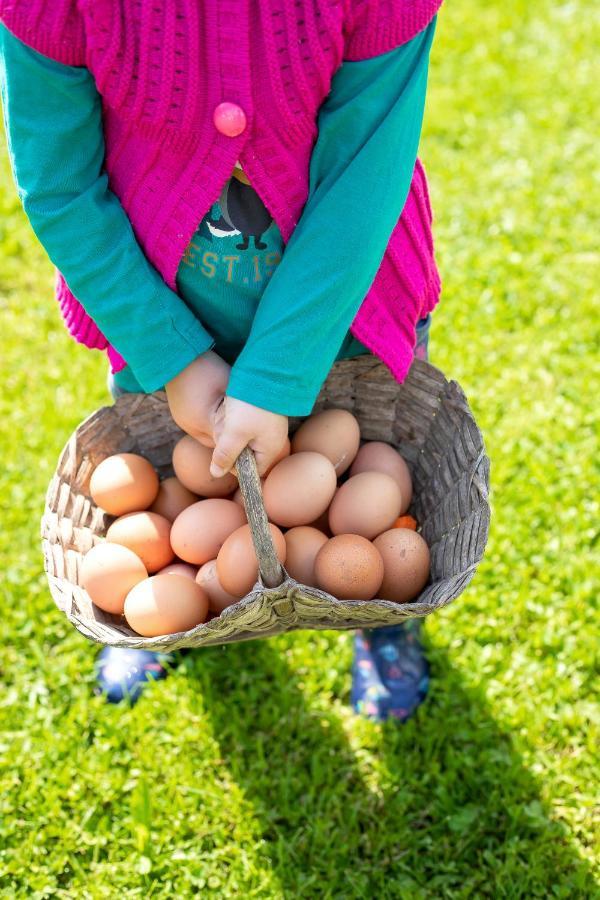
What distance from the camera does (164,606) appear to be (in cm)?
160

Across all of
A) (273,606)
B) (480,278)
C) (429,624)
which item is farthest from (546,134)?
(273,606)

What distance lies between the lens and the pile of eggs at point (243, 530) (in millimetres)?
1606

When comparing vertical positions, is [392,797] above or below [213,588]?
below

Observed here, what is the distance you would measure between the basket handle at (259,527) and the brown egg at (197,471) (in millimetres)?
394

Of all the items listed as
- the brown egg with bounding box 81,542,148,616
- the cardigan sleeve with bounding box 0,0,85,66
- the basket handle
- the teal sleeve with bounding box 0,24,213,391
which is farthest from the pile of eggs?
the cardigan sleeve with bounding box 0,0,85,66

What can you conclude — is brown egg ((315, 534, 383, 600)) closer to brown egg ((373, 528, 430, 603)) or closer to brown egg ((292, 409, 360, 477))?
brown egg ((373, 528, 430, 603))

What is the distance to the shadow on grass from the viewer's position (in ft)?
6.08

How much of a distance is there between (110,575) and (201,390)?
0.38 meters

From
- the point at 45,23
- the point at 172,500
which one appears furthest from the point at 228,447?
the point at 45,23

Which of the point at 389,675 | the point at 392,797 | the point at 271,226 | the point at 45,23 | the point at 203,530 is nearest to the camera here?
the point at 45,23

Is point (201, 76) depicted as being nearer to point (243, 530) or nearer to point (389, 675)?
point (243, 530)

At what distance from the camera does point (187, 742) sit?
6.85ft

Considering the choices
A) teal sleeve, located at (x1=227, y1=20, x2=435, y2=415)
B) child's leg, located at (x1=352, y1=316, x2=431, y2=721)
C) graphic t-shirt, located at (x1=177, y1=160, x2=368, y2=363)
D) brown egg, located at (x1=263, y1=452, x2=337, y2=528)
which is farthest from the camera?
child's leg, located at (x1=352, y1=316, x2=431, y2=721)

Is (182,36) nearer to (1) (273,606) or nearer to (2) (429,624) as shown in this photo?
(1) (273,606)
